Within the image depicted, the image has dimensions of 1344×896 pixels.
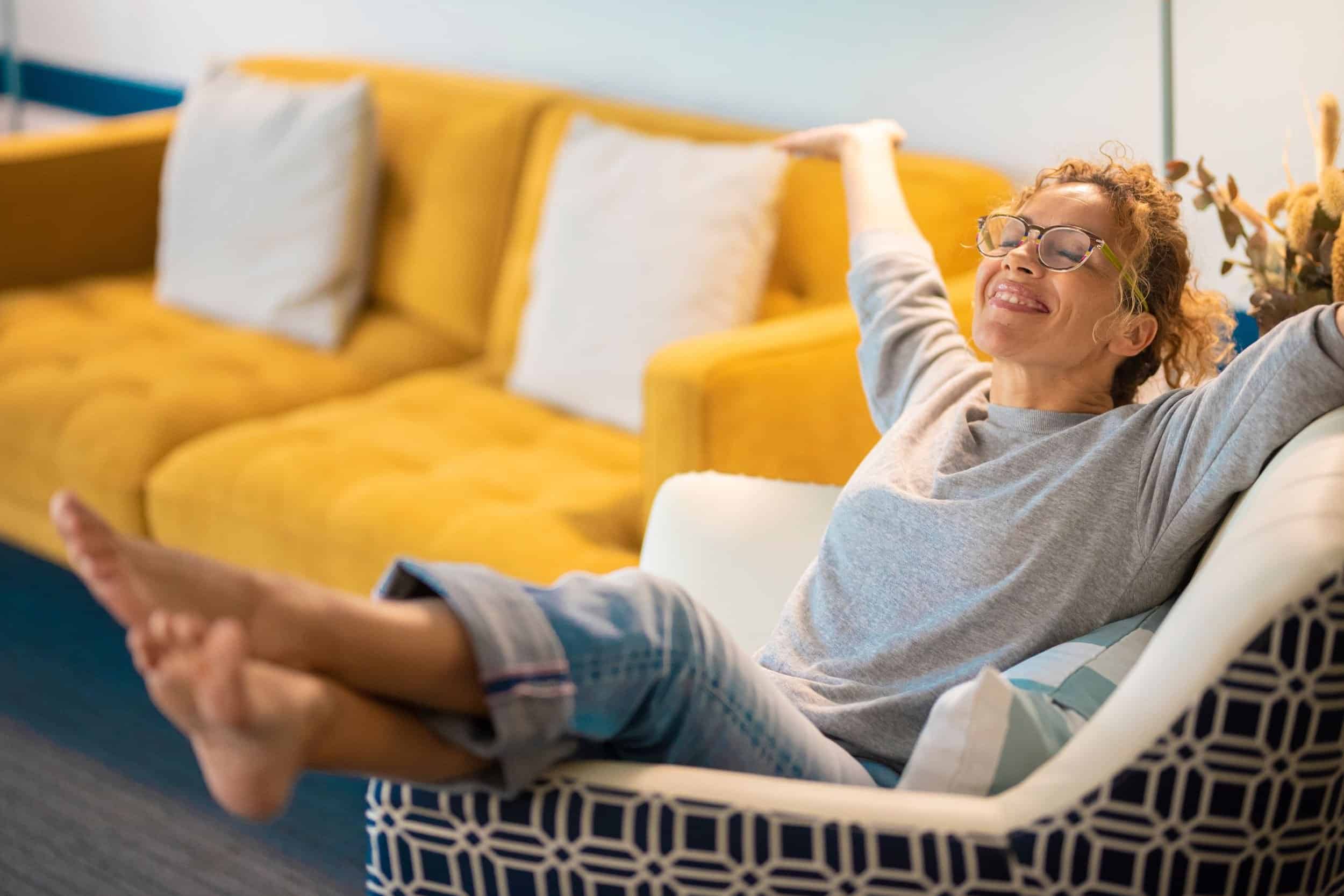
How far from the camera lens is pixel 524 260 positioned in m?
2.71

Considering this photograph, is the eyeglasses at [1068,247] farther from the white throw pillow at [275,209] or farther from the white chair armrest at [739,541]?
the white throw pillow at [275,209]

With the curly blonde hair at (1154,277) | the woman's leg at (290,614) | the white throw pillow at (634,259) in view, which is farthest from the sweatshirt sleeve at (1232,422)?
the white throw pillow at (634,259)

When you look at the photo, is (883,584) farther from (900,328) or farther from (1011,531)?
(900,328)

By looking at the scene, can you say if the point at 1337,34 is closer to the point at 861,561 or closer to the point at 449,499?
the point at 861,561

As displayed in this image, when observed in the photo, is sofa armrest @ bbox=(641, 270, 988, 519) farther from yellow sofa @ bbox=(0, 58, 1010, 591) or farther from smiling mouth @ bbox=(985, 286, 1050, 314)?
smiling mouth @ bbox=(985, 286, 1050, 314)

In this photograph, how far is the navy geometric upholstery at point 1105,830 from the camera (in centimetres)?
108

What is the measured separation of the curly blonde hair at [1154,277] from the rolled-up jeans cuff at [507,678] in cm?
63

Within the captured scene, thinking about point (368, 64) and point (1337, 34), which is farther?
point (368, 64)

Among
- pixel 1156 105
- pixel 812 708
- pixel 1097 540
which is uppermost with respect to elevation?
pixel 1156 105

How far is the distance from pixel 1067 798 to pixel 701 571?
0.68 meters

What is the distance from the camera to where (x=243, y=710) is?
979 mm

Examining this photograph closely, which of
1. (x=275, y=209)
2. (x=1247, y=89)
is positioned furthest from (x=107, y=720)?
(x=1247, y=89)

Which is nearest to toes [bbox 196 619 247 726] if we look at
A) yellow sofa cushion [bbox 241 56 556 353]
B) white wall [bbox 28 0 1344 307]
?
white wall [bbox 28 0 1344 307]

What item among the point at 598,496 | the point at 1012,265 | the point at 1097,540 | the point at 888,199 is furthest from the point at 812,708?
the point at 598,496
